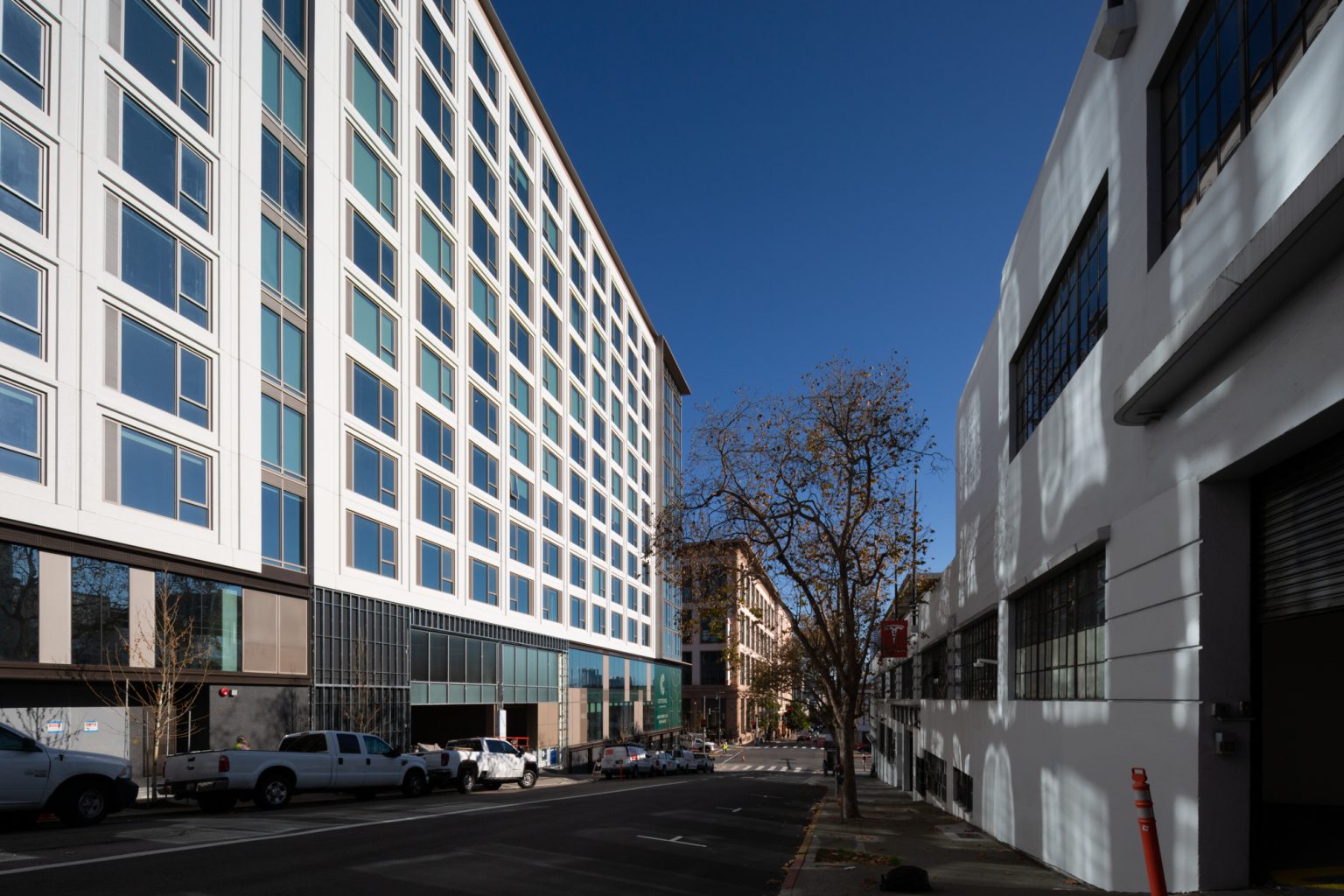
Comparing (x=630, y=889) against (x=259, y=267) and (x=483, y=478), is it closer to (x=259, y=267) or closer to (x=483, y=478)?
(x=259, y=267)

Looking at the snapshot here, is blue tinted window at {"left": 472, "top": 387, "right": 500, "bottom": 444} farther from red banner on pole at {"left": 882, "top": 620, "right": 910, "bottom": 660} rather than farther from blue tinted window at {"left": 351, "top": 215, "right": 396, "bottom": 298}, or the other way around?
red banner on pole at {"left": 882, "top": 620, "right": 910, "bottom": 660}

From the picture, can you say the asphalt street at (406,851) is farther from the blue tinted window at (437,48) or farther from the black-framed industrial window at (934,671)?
the blue tinted window at (437,48)

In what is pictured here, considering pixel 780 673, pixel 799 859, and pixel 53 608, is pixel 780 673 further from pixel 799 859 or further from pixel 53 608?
pixel 799 859

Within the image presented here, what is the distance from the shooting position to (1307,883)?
30.3 ft

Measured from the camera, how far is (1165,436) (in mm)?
11211

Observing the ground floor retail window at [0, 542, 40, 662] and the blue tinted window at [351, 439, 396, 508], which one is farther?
the blue tinted window at [351, 439, 396, 508]

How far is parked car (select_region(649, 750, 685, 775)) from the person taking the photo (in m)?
58.2

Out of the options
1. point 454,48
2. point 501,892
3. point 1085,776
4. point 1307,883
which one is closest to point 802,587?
point 1085,776

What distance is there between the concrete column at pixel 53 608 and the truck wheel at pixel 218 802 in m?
5.45

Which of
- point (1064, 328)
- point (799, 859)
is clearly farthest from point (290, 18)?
point (799, 859)

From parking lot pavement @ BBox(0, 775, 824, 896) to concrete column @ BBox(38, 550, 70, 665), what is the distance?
5277 millimetres

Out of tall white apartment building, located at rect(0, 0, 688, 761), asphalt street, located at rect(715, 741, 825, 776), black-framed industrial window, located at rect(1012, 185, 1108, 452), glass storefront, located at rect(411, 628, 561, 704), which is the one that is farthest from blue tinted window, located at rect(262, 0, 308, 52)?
asphalt street, located at rect(715, 741, 825, 776)

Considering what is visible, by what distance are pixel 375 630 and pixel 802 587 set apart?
19.4m

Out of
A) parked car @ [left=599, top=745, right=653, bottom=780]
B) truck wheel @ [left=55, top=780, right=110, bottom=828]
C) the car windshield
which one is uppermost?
truck wheel @ [left=55, top=780, right=110, bottom=828]
